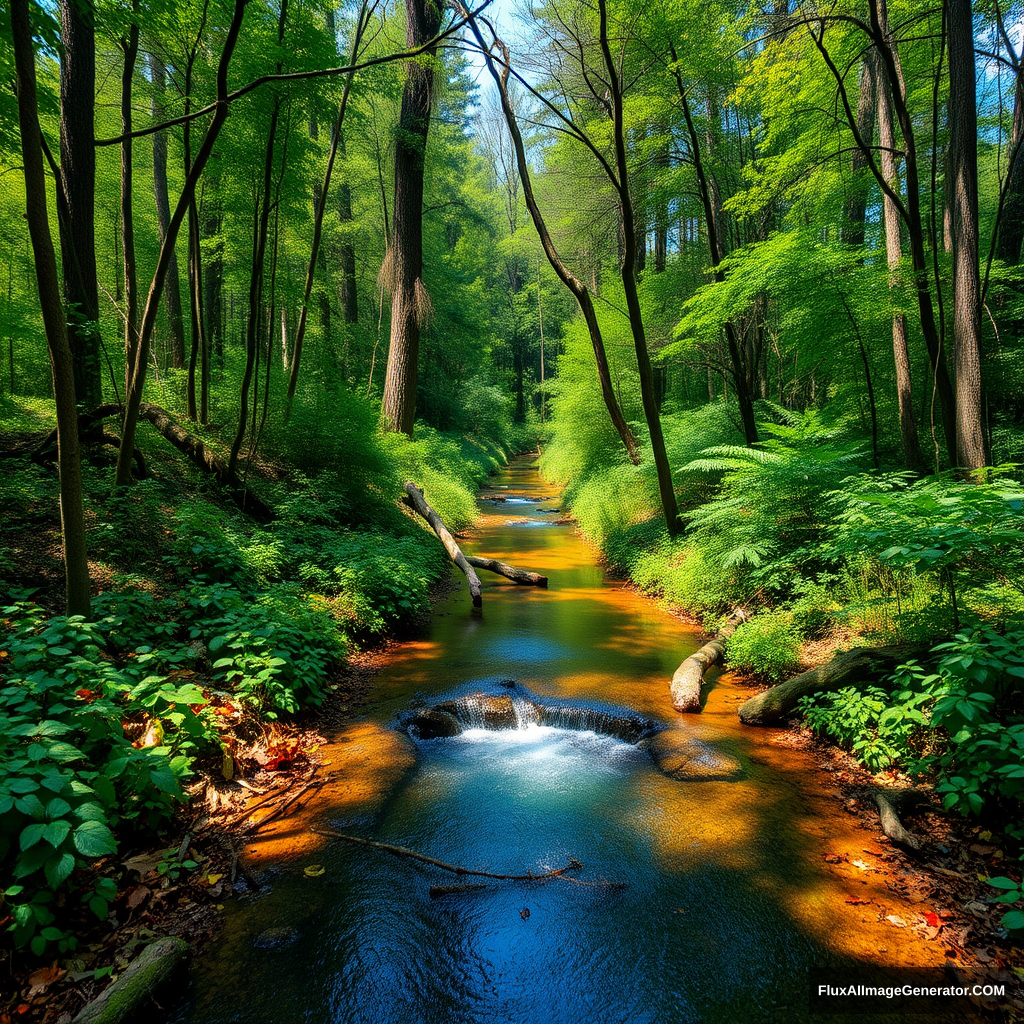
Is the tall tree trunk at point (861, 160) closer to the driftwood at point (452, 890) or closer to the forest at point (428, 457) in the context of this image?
the forest at point (428, 457)

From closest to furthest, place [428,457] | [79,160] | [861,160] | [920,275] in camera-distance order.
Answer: [920,275] < [79,160] < [861,160] < [428,457]

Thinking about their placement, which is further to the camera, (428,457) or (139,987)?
(428,457)

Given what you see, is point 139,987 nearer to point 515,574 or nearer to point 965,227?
point 515,574

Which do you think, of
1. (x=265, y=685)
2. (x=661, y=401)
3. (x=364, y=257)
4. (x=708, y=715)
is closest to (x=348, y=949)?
(x=265, y=685)

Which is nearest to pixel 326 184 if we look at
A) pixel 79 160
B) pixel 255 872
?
pixel 79 160

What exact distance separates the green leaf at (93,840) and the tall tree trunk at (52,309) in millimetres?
1662

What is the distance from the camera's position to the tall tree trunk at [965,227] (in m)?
5.75

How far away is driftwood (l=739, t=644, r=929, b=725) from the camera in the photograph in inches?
168

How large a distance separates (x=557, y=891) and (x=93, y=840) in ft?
7.55

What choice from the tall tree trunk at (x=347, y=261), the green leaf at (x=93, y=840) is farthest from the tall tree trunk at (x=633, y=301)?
the tall tree trunk at (x=347, y=261)

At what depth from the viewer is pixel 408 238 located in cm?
1194

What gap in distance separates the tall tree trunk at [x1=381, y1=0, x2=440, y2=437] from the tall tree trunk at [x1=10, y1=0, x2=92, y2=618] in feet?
29.8

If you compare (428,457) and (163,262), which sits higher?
(163,262)

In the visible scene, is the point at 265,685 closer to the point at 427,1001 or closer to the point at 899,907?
the point at 427,1001
